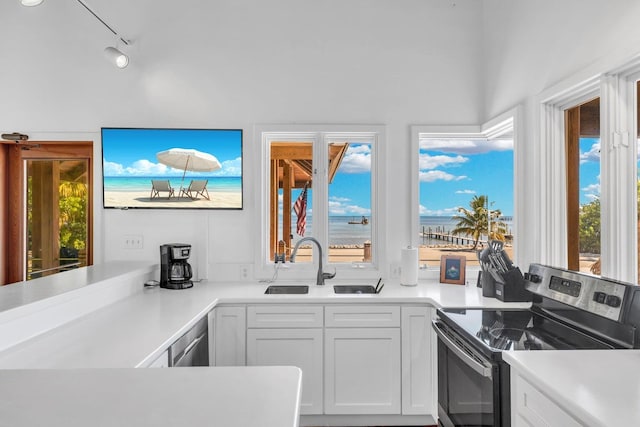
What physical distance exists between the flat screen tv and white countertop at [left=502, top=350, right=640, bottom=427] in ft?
7.14

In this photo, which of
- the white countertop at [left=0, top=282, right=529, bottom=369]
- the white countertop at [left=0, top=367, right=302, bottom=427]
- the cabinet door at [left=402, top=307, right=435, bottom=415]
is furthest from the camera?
the cabinet door at [left=402, top=307, right=435, bottom=415]

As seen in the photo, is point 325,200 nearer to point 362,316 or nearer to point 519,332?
point 362,316

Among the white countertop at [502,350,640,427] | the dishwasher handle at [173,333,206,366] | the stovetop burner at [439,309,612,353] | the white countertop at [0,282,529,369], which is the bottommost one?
the dishwasher handle at [173,333,206,366]

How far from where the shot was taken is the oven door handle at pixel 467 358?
1.42 m

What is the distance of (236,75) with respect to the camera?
9.46ft

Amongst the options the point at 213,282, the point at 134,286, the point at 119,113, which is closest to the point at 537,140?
the point at 213,282

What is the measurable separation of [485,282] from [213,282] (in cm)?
190

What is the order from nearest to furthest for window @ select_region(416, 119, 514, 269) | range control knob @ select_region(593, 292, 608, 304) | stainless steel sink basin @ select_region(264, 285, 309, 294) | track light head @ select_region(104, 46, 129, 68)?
range control knob @ select_region(593, 292, 608, 304), track light head @ select_region(104, 46, 129, 68), stainless steel sink basin @ select_region(264, 285, 309, 294), window @ select_region(416, 119, 514, 269)

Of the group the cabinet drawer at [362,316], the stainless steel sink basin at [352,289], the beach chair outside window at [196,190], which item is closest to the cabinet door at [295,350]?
the cabinet drawer at [362,316]

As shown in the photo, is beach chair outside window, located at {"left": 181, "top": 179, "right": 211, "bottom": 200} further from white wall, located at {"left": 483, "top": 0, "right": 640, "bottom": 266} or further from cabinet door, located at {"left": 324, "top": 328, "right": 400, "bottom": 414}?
white wall, located at {"left": 483, "top": 0, "right": 640, "bottom": 266}

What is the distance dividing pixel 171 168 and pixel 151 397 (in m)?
2.21

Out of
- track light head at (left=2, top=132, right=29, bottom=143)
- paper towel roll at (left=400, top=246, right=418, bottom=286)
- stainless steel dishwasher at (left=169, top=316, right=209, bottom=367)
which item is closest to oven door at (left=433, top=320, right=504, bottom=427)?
paper towel roll at (left=400, top=246, right=418, bottom=286)

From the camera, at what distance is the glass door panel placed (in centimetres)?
292

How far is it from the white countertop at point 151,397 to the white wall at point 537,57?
1.88m
